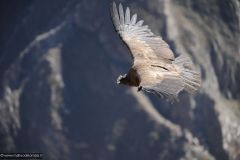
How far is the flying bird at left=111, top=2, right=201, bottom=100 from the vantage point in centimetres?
1109

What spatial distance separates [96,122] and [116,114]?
1910mm

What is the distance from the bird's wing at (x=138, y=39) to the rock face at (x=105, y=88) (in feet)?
64.3

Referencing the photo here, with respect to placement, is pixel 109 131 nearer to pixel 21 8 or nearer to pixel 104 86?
pixel 104 86

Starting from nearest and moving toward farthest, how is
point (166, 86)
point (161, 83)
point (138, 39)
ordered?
point (166, 86)
point (161, 83)
point (138, 39)

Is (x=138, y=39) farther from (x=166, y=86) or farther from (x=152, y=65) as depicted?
(x=166, y=86)

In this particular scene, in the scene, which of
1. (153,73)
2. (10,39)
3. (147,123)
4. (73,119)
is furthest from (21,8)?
(153,73)

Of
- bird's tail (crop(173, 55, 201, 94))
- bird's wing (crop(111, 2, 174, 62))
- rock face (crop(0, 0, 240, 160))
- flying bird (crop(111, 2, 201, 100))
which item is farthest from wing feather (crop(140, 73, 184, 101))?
rock face (crop(0, 0, 240, 160))

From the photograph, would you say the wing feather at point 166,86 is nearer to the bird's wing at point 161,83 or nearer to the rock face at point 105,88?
the bird's wing at point 161,83

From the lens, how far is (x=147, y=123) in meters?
36.0

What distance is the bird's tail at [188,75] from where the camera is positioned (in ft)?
38.4

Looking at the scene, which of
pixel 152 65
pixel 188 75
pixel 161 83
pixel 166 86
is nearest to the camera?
pixel 166 86

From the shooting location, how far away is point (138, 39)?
548 inches

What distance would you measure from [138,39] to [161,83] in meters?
2.93

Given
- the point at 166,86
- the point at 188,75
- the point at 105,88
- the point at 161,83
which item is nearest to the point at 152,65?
the point at 188,75
